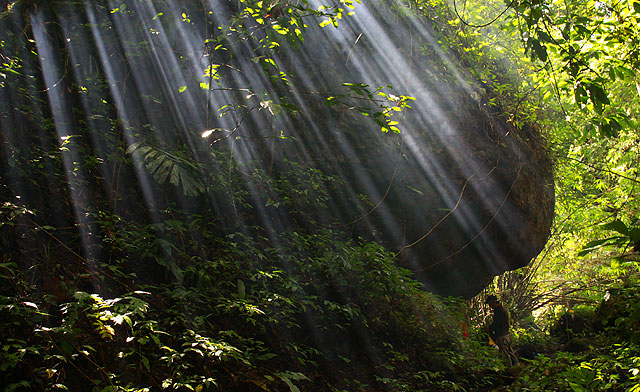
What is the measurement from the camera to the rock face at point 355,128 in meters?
4.32

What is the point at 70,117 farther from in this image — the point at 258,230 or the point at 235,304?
the point at 235,304

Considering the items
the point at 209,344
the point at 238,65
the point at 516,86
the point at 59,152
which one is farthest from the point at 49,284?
the point at 516,86

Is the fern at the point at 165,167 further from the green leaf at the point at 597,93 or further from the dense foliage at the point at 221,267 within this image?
the green leaf at the point at 597,93

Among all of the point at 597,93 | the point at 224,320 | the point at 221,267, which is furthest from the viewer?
the point at 221,267

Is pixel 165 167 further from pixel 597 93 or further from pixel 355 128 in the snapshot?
pixel 355 128

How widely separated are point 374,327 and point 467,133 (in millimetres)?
4011

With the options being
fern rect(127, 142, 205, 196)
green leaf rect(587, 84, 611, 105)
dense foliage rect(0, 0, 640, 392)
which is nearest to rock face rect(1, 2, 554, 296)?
dense foliage rect(0, 0, 640, 392)

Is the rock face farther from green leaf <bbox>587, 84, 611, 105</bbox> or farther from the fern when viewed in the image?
green leaf <bbox>587, 84, 611, 105</bbox>

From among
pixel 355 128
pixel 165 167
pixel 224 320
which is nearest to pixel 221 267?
pixel 224 320

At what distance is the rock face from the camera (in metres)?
4.32

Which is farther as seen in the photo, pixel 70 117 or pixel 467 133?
pixel 467 133

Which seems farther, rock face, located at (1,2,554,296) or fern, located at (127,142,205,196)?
rock face, located at (1,2,554,296)

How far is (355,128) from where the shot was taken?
6.36 metres

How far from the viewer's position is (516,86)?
753cm
